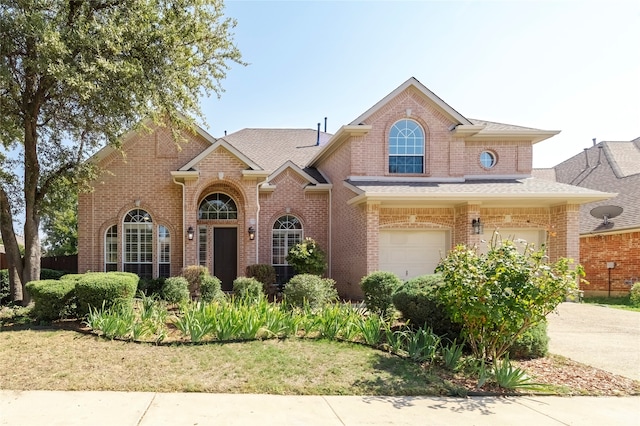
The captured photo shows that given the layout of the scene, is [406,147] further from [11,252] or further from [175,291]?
[11,252]

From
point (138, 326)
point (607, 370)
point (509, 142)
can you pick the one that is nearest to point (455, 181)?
point (509, 142)

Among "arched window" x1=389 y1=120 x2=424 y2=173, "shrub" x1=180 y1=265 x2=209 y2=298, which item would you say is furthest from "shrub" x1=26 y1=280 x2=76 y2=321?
"arched window" x1=389 y1=120 x2=424 y2=173

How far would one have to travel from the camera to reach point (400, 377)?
5500 millimetres

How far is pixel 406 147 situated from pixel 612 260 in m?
9.37

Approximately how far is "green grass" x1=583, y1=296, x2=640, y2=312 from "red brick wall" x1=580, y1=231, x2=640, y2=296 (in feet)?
1.28

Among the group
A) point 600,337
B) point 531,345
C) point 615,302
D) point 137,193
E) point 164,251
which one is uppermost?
point 137,193

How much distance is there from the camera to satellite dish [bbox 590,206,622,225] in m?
15.8

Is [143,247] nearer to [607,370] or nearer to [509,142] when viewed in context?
[607,370]

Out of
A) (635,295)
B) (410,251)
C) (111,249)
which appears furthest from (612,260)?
(111,249)

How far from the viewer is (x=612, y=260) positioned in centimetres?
1513

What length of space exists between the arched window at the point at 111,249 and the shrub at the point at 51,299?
5239 mm

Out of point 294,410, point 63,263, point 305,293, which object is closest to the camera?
point 294,410

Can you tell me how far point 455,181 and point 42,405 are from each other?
12997 mm

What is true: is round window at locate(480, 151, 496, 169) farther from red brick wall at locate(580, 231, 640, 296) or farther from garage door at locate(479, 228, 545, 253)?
red brick wall at locate(580, 231, 640, 296)
